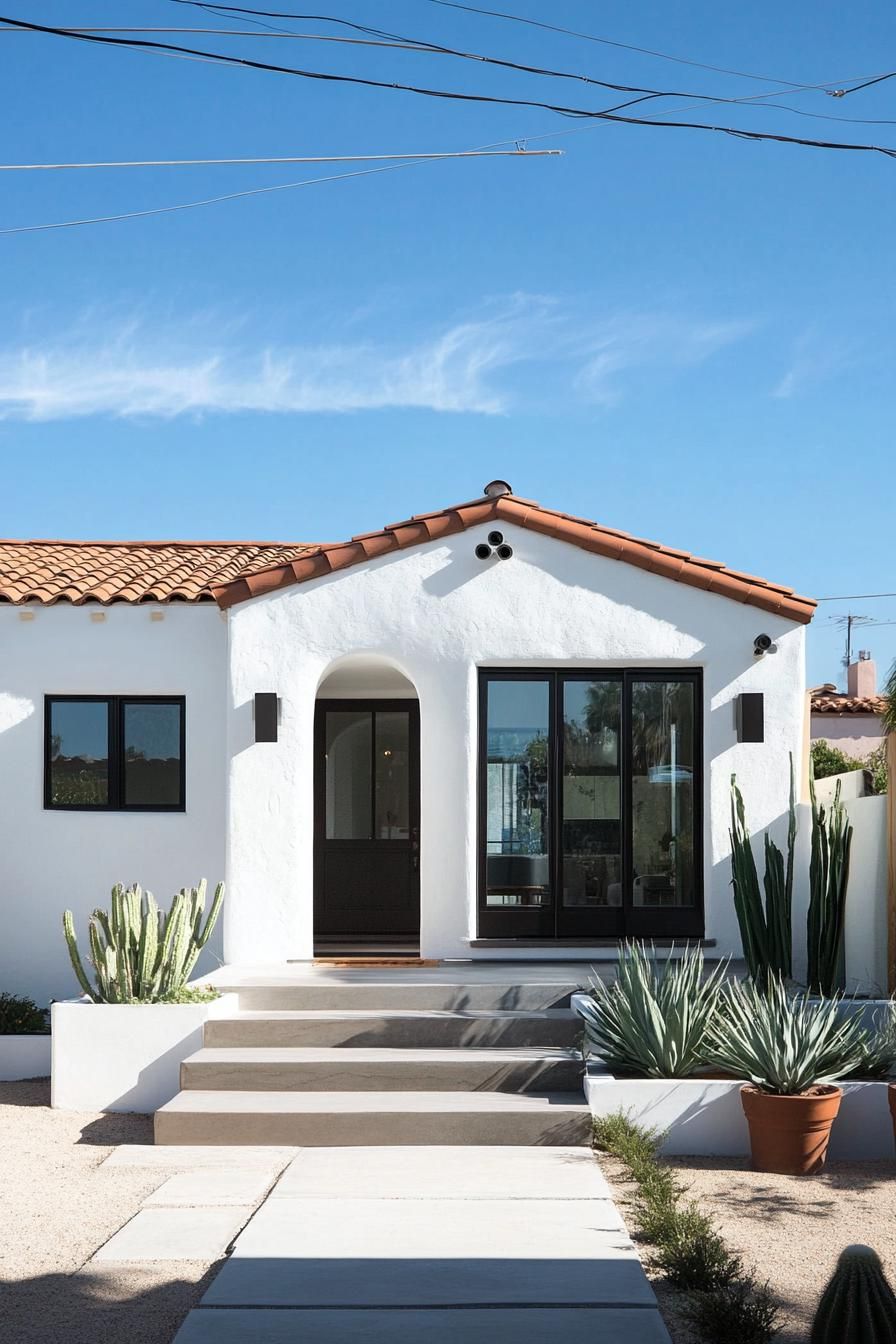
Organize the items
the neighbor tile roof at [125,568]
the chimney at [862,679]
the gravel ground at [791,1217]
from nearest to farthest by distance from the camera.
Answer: the gravel ground at [791,1217] < the neighbor tile roof at [125,568] < the chimney at [862,679]

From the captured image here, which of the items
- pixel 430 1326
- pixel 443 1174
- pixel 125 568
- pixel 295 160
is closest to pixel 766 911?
pixel 443 1174

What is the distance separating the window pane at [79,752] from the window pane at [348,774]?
2.97 metres

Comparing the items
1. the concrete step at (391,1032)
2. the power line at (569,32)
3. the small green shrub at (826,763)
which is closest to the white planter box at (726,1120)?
the concrete step at (391,1032)

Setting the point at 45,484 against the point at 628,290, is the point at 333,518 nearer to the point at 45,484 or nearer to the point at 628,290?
the point at 45,484

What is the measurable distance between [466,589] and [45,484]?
1262 centimetres

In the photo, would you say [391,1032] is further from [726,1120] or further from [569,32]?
[569,32]

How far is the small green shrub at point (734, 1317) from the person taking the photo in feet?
16.7

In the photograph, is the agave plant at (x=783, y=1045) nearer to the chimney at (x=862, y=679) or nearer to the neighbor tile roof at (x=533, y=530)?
the neighbor tile roof at (x=533, y=530)

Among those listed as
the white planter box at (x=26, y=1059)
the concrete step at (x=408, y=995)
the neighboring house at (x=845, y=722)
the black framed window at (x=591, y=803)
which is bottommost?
the white planter box at (x=26, y=1059)

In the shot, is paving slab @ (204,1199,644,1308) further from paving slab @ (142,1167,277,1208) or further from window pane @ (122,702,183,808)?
window pane @ (122,702,183,808)

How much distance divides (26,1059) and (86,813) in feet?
8.30

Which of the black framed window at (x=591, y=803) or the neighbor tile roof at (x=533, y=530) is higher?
the neighbor tile roof at (x=533, y=530)

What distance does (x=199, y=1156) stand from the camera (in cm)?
824

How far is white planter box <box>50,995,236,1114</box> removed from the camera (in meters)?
9.80
